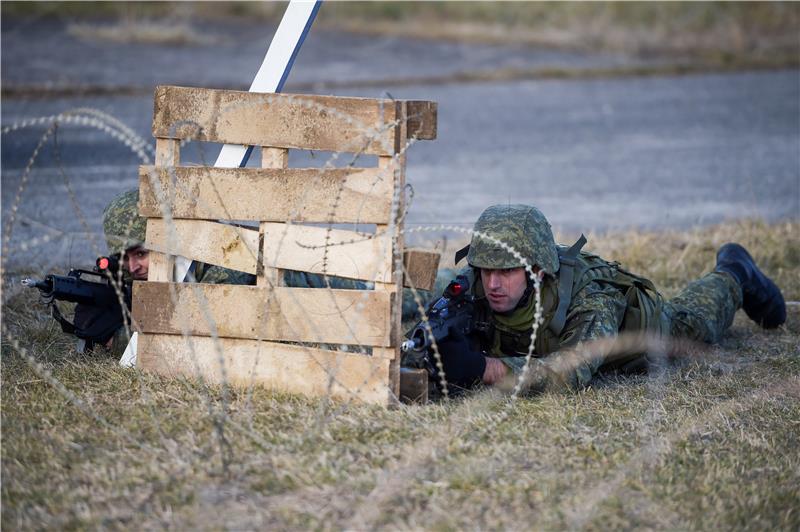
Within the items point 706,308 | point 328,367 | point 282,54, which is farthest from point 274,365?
point 706,308

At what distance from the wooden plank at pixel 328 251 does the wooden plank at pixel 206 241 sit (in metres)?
0.12

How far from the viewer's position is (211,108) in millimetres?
4809

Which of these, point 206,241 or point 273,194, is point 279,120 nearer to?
point 273,194

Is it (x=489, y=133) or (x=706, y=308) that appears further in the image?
(x=489, y=133)

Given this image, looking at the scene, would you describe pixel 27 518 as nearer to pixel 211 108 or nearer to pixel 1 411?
pixel 1 411

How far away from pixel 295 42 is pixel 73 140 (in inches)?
331

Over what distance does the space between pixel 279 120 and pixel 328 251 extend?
2.14ft

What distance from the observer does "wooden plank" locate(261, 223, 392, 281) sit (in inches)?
179

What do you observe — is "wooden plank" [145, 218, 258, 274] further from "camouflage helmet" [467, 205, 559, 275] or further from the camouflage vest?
the camouflage vest

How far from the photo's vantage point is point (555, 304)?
17.7ft

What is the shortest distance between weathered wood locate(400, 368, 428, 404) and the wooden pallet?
0.36 feet

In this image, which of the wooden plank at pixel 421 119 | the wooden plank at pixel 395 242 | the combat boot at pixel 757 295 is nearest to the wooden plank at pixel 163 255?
the wooden plank at pixel 395 242

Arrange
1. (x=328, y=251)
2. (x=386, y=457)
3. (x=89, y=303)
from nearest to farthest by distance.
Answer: (x=386, y=457)
(x=328, y=251)
(x=89, y=303)

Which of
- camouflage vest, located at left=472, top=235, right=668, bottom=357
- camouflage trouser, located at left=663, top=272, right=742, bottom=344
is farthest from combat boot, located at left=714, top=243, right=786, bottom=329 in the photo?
camouflage vest, located at left=472, top=235, right=668, bottom=357
